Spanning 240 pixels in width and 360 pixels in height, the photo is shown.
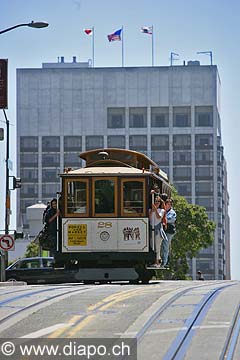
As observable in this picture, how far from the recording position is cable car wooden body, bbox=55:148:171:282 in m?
25.5

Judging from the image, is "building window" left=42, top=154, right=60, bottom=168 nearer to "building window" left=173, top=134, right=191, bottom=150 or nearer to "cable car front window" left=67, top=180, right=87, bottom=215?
"building window" left=173, top=134, right=191, bottom=150

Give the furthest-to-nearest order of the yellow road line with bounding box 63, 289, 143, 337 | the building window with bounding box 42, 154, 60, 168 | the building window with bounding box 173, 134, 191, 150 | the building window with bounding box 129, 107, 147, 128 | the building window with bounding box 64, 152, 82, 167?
the building window with bounding box 42, 154, 60, 168
the building window with bounding box 129, 107, 147, 128
the building window with bounding box 173, 134, 191, 150
the building window with bounding box 64, 152, 82, 167
the yellow road line with bounding box 63, 289, 143, 337

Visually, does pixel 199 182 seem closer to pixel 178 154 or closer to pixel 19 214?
pixel 178 154

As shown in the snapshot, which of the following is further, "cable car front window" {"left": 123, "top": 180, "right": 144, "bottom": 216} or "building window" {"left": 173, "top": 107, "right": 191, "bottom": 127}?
"building window" {"left": 173, "top": 107, "right": 191, "bottom": 127}

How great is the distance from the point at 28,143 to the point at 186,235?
95.6 metres

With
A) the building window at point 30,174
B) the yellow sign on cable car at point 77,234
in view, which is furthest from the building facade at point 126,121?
the yellow sign on cable car at point 77,234

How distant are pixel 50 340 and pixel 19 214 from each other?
14454 cm

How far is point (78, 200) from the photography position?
84.6 feet

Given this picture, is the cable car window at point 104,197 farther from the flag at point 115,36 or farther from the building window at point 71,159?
the building window at point 71,159

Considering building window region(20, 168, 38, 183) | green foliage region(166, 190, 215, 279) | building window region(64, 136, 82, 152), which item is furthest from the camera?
building window region(20, 168, 38, 183)

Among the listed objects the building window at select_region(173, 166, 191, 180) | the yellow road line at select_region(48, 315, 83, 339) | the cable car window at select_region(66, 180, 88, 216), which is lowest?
the yellow road line at select_region(48, 315, 83, 339)

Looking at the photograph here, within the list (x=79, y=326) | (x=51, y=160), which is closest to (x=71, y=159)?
(x=51, y=160)

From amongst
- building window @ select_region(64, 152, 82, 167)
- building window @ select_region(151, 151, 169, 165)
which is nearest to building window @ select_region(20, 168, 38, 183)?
building window @ select_region(64, 152, 82, 167)

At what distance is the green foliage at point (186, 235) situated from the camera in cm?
6206
